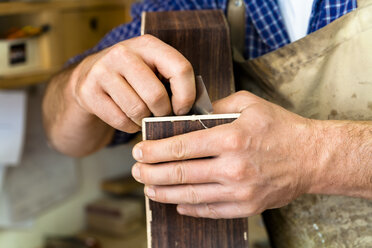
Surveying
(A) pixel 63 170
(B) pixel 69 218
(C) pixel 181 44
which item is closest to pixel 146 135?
(C) pixel 181 44

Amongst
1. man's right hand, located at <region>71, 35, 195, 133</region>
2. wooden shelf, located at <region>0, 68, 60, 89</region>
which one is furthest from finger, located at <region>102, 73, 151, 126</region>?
wooden shelf, located at <region>0, 68, 60, 89</region>

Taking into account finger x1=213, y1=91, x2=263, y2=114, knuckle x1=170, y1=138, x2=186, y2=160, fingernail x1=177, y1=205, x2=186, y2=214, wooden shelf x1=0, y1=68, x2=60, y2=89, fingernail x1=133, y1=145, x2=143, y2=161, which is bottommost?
wooden shelf x1=0, y1=68, x2=60, y2=89

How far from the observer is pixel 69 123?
97 cm

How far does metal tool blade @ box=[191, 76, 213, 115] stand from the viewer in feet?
2.20

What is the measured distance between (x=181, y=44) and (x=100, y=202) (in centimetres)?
147

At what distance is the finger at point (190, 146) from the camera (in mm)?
594

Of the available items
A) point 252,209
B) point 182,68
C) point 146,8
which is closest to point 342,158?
point 252,209

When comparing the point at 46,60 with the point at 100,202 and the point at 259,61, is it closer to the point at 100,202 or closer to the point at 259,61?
the point at 100,202

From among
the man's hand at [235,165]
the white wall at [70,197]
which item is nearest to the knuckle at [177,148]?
the man's hand at [235,165]

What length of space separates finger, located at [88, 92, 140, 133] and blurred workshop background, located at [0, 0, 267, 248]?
2.62 ft

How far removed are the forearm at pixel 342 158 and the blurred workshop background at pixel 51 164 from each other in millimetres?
1061

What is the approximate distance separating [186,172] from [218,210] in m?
0.08

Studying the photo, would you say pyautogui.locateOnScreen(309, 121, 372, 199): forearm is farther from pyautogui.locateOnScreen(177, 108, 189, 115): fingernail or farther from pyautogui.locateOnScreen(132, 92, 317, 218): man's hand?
pyautogui.locateOnScreen(177, 108, 189, 115): fingernail

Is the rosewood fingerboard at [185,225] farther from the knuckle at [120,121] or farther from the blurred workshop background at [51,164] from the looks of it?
the blurred workshop background at [51,164]
